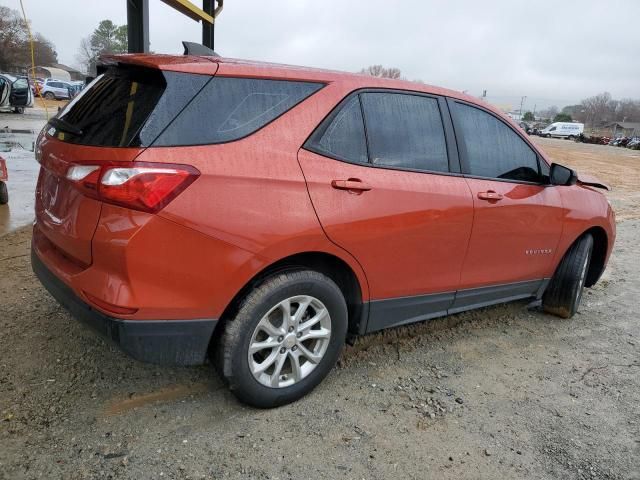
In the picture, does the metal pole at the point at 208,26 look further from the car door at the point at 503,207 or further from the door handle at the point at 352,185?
the door handle at the point at 352,185

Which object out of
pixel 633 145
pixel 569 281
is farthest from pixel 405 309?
pixel 633 145

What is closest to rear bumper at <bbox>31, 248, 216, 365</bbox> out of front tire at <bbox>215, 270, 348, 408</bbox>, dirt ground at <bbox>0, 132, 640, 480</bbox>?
front tire at <bbox>215, 270, 348, 408</bbox>

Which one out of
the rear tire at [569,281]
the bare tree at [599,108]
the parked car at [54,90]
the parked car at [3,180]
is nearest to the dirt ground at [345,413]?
the rear tire at [569,281]

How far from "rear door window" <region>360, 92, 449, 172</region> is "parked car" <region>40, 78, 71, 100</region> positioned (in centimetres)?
4337

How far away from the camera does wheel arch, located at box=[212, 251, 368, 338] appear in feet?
8.28

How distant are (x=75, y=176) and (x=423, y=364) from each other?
91.6 inches

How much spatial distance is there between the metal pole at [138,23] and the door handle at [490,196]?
156 inches

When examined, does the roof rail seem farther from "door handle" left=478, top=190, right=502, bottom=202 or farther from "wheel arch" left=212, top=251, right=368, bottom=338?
"door handle" left=478, top=190, right=502, bottom=202

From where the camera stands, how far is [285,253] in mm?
2496

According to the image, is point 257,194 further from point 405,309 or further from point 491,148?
point 491,148

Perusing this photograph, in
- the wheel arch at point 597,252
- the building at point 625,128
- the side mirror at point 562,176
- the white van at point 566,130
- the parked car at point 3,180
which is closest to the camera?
the side mirror at point 562,176

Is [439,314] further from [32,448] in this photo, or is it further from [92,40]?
[92,40]

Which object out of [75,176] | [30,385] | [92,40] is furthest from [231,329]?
[92,40]

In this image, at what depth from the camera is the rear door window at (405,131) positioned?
9.52 ft
